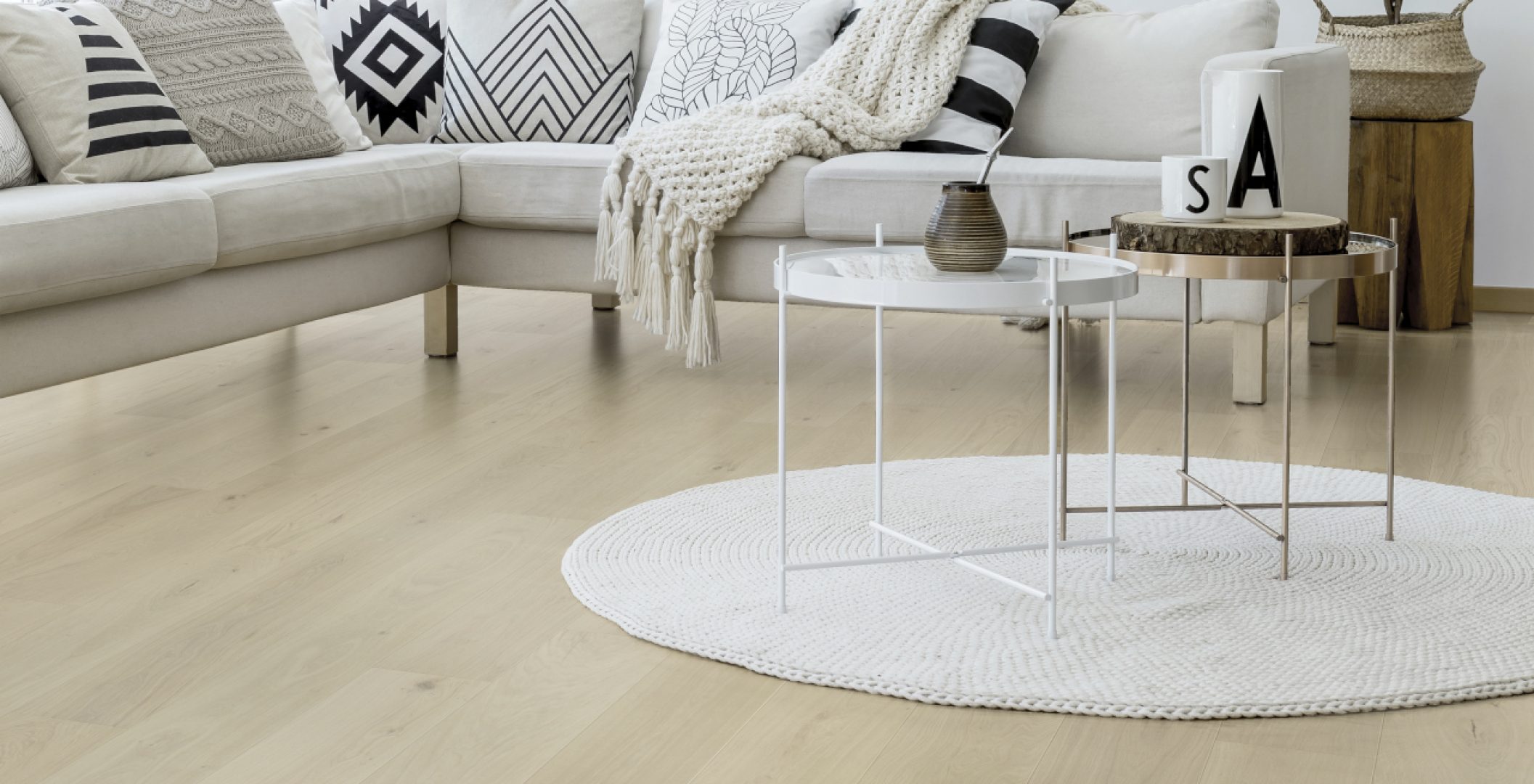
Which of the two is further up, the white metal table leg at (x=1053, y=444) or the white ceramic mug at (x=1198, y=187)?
the white ceramic mug at (x=1198, y=187)

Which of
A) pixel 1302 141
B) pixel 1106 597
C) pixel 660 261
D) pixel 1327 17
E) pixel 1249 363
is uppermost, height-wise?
pixel 1327 17

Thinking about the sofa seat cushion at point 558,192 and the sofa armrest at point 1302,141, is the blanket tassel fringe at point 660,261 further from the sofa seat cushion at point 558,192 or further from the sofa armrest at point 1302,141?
the sofa armrest at point 1302,141

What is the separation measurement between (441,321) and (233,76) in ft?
2.15

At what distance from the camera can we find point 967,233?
1.70m

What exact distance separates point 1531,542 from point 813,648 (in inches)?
38.7

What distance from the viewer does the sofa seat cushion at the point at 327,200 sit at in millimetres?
2746

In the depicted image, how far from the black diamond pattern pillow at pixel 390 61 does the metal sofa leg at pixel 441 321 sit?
0.51m

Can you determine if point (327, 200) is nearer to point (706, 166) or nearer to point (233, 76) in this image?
point (233, 76)

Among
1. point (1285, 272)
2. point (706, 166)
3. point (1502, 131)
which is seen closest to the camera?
point (1285, 272)

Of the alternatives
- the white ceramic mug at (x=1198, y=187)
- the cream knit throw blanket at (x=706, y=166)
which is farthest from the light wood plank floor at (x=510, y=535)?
the white ceramic mug at (x=1198, y=187)

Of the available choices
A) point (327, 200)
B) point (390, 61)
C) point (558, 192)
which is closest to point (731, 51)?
point (558, 192)

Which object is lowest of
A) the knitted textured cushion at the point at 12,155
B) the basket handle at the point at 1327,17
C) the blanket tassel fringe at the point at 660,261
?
the blanket tassel fringe at the point at 660,261

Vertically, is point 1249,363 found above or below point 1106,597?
above

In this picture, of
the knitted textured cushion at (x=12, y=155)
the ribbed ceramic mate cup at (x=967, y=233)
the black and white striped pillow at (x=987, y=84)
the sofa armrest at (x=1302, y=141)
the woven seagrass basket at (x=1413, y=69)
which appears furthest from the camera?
the woven seagrass basket at (x=1413, y=69)
